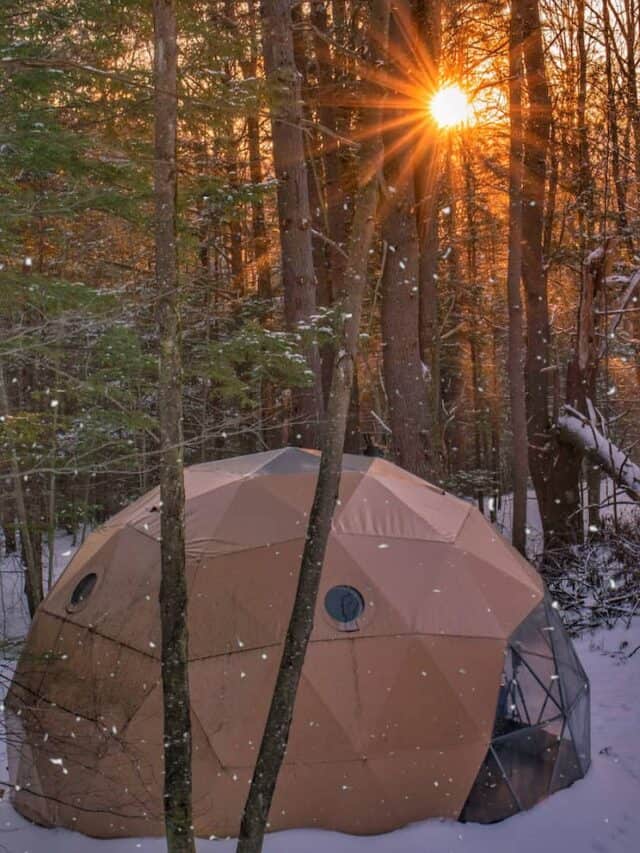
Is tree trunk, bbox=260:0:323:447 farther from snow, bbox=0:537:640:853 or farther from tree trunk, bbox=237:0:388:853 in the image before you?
snow, bbox=0:537:640:853

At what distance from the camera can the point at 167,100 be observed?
5621mm

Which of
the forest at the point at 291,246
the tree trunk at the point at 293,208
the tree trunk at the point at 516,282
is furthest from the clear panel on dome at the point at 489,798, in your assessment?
the tree trunk at the point at 516,282

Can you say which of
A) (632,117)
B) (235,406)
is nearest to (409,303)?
(632,117)

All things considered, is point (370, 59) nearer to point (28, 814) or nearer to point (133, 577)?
point (133, 577)

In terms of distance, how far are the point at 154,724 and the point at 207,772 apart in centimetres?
56

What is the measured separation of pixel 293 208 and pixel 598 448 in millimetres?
5968

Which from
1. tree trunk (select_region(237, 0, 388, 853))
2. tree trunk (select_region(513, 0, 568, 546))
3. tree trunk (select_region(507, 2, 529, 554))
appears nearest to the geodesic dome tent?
tree trunk (select_region(237, 0, 388, 853))

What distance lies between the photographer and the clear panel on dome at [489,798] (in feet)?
20.3

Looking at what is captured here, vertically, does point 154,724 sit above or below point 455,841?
above

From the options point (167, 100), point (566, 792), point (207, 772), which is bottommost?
point (566, 792)

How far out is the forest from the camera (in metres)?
5.60

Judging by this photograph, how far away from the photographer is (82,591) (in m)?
7.29

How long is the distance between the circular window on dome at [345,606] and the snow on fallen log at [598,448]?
5988 mm

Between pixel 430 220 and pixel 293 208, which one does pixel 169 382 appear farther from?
pixel 430 220
